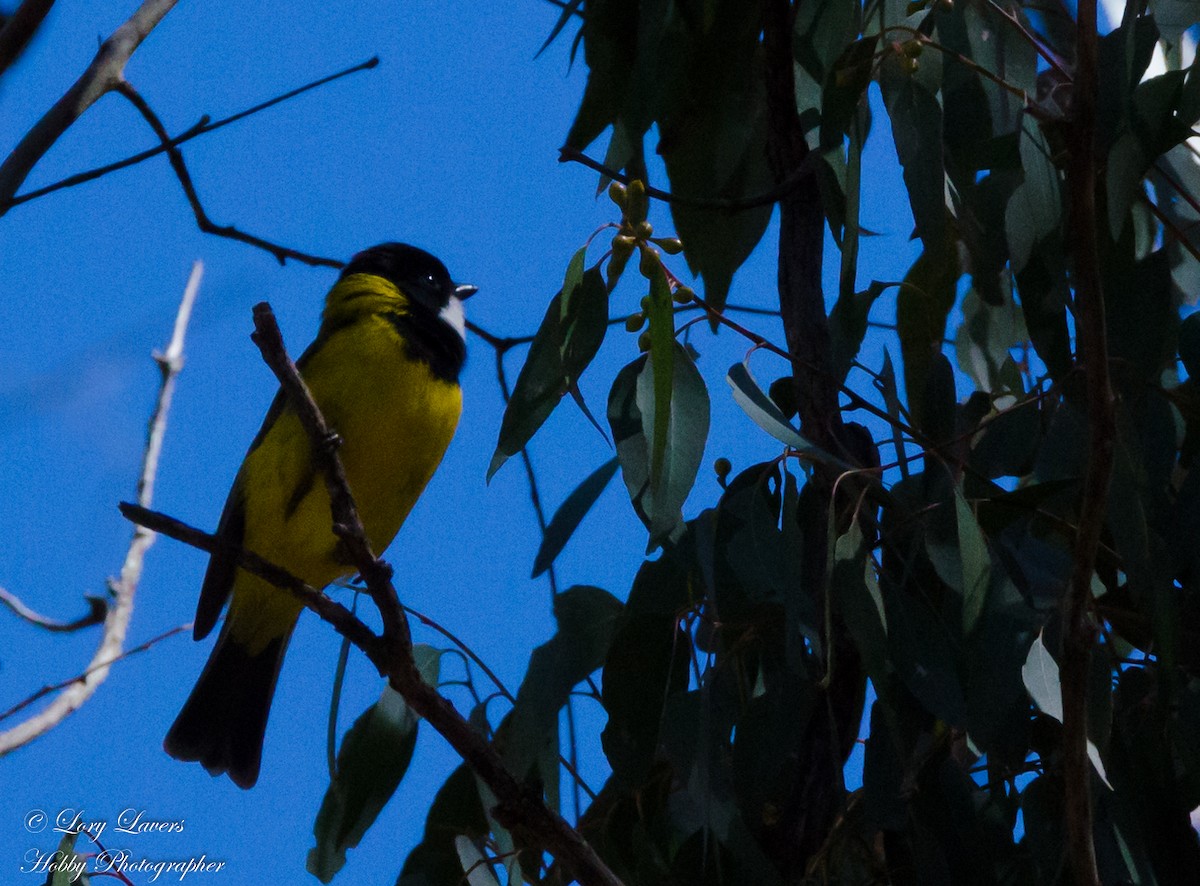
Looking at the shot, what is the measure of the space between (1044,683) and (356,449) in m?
1.66

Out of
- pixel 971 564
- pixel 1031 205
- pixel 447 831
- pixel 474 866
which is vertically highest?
pixel 1031 205

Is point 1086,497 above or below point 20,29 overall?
below

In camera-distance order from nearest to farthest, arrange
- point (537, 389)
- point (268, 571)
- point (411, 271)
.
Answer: point (537, 389) < point (268, 571) < point (411, 271)

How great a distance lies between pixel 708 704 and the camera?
1.79 meters

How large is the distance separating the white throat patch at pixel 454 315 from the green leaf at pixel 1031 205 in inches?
65.0

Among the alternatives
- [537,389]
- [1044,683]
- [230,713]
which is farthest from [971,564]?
[230,713]

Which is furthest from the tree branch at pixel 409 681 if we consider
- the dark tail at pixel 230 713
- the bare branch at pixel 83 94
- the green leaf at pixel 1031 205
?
the dark tail at pixel 230 713

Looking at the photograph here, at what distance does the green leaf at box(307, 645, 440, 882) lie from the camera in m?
2.21

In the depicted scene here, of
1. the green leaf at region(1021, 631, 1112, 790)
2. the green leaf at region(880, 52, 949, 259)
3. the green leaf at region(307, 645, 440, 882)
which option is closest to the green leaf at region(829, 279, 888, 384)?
the green leaf at region(880, 52, 949, 259)

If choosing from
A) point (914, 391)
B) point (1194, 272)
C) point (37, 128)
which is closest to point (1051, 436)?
point (914, 391)

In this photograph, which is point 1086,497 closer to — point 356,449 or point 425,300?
point 356,449

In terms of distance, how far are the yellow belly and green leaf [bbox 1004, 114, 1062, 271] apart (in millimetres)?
1480

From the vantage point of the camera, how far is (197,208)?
2430mm

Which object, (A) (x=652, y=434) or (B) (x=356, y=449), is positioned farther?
(B) (x=356, y=449)
